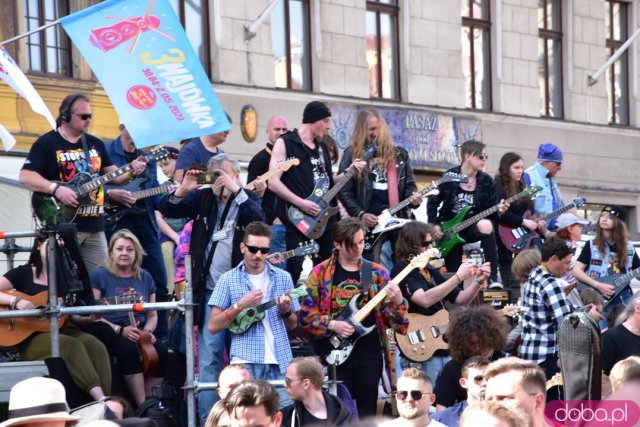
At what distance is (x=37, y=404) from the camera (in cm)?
677

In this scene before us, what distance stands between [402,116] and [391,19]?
1.85 meters

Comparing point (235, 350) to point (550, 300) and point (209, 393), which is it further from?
point (550, 300)

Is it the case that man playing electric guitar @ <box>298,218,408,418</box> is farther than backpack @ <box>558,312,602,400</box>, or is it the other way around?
man playing electric guitar @ <box>298,218,408,418</box>

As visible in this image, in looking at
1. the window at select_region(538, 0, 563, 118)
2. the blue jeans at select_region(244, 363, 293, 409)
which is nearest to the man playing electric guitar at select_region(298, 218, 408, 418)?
the blue jeans at select_region(244, 363, 293, 409)

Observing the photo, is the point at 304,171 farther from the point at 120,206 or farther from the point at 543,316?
the point at 543,316

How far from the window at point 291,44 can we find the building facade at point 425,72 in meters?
0.02

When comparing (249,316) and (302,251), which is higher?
(302,251)

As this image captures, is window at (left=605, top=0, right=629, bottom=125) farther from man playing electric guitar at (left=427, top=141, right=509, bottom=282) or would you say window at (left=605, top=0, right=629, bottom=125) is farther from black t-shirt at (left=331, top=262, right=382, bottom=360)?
black t-shirt at (left=331, top=262, right=382, bottom=360)

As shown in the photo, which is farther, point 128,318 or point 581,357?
point 128,318

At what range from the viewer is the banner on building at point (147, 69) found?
1084 cm

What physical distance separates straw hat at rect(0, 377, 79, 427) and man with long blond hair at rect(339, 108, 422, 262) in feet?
20.8

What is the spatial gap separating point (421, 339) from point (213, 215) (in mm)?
1959

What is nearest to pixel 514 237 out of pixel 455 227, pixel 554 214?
pixel 554 214

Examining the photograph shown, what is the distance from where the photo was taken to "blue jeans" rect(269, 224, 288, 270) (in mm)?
12219
